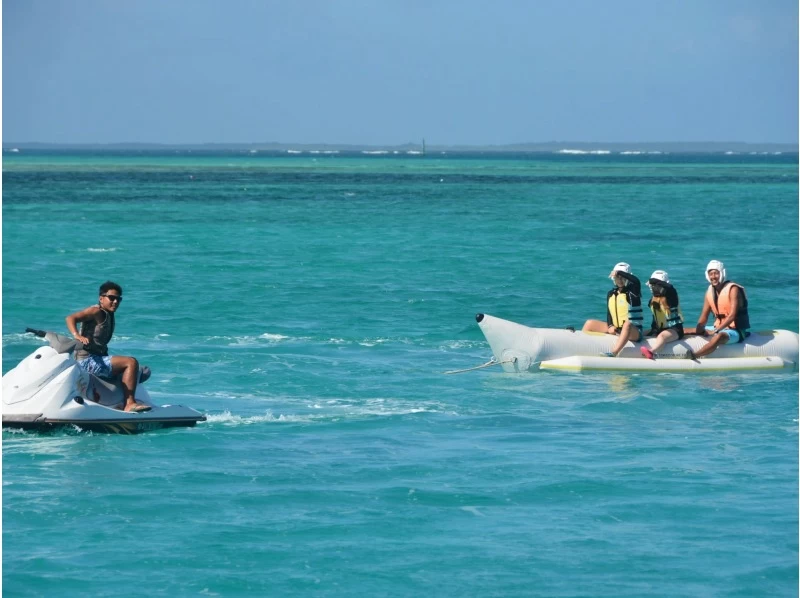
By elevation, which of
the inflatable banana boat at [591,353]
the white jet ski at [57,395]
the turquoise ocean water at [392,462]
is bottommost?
the turquoise ocean water at [392,462]

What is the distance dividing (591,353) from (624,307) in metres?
0.74

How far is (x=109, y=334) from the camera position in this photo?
12.8 metres

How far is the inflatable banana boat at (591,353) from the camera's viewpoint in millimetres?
17156

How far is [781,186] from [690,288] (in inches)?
2628

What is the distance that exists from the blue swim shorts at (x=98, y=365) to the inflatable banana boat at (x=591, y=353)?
583 centimetres

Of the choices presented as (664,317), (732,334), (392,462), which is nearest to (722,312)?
(732,334)

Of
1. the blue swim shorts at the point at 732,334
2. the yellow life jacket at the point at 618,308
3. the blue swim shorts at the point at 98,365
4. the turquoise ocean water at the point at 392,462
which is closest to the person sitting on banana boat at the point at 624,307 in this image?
the yellow life jacket at the point at 618,308

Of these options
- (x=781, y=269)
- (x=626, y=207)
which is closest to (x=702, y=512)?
(x=781, y=269)

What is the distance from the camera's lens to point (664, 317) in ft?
57.4

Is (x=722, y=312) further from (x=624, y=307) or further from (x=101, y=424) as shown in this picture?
(x=101, y=424)

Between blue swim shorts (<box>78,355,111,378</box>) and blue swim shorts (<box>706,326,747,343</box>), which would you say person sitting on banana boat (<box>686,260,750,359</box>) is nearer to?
blue swim shorts (<box>706,326,747,343</box>)

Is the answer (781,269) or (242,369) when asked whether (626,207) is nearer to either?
(781,269)

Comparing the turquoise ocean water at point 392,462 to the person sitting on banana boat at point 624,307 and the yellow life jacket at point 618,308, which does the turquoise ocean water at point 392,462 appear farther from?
the yellow life jacket at point 618,308

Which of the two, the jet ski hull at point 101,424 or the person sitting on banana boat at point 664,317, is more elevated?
the person sitting on banana boat at point 664,317
